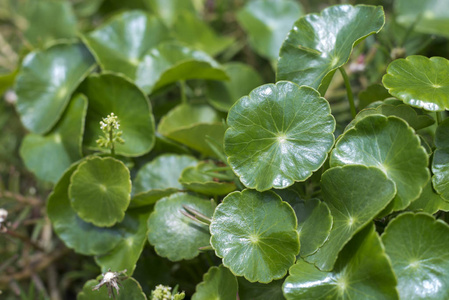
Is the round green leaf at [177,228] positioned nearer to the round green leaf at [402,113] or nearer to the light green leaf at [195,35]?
the round green leaf at [402,113]

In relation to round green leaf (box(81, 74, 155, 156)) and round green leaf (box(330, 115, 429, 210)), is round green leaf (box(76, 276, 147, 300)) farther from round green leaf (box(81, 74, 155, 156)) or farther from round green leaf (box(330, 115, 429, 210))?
round green leaf (box(330, 115, 429, 210))

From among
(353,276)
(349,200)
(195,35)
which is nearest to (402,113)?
(349,200)

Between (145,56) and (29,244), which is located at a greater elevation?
(145,56)

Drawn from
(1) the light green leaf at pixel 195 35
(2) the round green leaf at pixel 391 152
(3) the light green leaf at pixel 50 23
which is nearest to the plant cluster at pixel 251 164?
(2) the round green leaf at pixel 391 152

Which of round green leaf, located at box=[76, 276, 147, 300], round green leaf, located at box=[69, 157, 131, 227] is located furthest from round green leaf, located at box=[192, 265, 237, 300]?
round green leaf, located at box=[69, 157, 131, 227]

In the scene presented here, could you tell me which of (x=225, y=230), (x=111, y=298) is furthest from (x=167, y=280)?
(x=225, y=230)

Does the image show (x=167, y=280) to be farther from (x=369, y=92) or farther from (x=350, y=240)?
Result: (x=369, y=92)

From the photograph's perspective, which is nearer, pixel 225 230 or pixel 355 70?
pixel 225 230

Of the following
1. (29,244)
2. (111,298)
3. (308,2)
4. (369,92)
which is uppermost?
(369,92)
